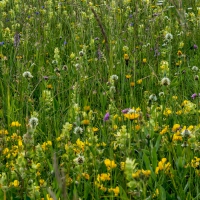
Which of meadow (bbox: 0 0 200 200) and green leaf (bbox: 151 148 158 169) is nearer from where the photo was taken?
meadow (bbox: 0 0 200 200)

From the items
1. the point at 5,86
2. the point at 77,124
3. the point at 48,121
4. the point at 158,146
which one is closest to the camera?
the point at 158,146

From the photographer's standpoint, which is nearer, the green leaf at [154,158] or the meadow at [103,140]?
the meadow at [103,140]

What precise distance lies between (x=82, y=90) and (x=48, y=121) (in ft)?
1.81

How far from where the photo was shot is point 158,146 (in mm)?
1770

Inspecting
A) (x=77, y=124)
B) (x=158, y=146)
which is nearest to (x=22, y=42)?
(x=77, y=124)

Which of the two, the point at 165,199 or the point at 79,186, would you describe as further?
the point at 79,186

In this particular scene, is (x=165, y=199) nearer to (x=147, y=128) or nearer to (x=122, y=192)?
(x=122, y=192)

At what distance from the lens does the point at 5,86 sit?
2.79 metres

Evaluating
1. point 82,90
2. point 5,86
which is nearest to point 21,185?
point 82,90

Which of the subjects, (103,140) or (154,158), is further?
(103,140)

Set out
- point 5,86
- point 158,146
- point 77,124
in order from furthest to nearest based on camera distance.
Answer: point 5,86 → point 77,124 → point 158,146

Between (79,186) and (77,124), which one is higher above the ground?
(77,124)

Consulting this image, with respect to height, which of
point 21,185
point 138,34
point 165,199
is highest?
point 138,34

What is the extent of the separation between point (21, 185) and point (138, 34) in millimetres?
2652
